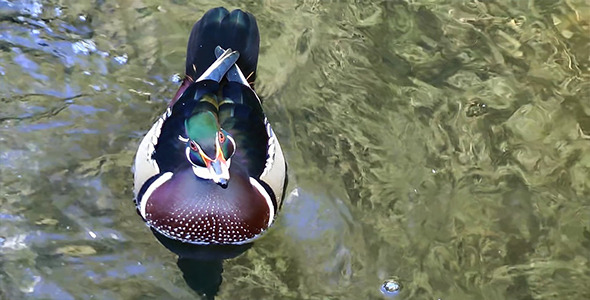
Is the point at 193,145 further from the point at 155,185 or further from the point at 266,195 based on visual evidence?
the point at 266,195

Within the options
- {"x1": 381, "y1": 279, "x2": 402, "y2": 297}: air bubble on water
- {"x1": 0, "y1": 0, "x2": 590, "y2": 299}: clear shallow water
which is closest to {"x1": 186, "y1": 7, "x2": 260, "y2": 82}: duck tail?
{"x1": 0, "y1": 0, "x2": 590, "y2": 299}: clear shallow water

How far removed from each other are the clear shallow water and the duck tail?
0.35 m

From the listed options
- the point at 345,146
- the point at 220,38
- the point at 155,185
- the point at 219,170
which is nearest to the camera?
the point at 219,170

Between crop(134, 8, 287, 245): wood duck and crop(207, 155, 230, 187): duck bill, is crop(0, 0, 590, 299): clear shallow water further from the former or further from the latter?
crop(207, 155, 230, 187): duck bill

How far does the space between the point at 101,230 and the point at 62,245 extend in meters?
0.17

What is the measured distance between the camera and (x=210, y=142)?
319cm

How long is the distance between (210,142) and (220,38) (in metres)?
0.77

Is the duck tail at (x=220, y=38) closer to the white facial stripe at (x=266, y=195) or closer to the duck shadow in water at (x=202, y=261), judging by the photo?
the white facial stripe at (x=266, y=195)

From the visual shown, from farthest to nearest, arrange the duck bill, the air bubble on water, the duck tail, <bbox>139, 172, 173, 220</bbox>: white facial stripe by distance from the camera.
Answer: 1. the duck tail
2. <bbox>139, 172, 173, 220</bbox>: white facial stripe
3. the air bubble on water
4. the duck bill

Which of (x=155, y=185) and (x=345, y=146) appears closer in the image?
(x=155, y=185)

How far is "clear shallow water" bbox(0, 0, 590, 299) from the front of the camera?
343cm

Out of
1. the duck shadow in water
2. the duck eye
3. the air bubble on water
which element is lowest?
the air bubble on water

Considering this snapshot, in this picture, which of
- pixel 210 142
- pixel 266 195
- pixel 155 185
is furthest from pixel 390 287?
pixel 155 185

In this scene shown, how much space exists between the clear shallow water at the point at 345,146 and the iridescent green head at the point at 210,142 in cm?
51
